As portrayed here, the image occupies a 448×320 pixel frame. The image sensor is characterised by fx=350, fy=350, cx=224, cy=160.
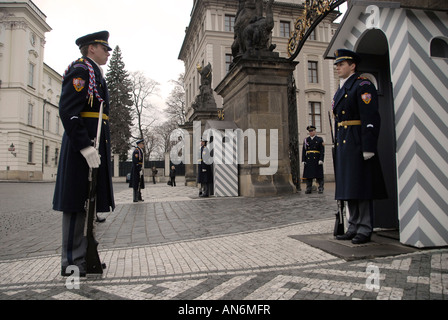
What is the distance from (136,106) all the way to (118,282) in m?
50.9

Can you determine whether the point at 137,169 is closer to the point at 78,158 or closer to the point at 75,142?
the point at 78,158

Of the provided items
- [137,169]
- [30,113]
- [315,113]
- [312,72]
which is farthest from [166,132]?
[137,169]

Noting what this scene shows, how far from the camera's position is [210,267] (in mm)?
3344

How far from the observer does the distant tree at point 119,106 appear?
48.2m

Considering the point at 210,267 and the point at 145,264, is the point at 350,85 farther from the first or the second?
the point at 145,264

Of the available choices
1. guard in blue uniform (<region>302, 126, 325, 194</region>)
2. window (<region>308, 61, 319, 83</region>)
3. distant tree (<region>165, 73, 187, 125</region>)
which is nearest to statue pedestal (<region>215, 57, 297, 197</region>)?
guard in blue uniform (<region>302, 126, 325, 194</region>)

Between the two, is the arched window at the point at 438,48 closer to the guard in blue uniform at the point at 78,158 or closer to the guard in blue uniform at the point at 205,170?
the guard in blue uniform at the point at 78,158

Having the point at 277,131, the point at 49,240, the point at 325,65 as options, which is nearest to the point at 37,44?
the point at 325,65

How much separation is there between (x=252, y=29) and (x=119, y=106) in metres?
41.1

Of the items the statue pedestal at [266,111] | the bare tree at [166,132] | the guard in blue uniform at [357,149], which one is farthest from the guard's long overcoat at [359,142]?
the bare tree at [166,132]

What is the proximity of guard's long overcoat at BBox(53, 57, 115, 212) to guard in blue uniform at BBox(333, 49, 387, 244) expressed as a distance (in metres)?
2.75

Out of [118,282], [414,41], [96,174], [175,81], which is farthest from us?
[175,81]

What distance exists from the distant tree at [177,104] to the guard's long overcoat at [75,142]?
51796 millimetres

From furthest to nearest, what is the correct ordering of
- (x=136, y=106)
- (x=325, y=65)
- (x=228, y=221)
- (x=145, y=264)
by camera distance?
(x=136, y=106), (x=325, y=65), (x=228, y=221), (x=145, y=264)
